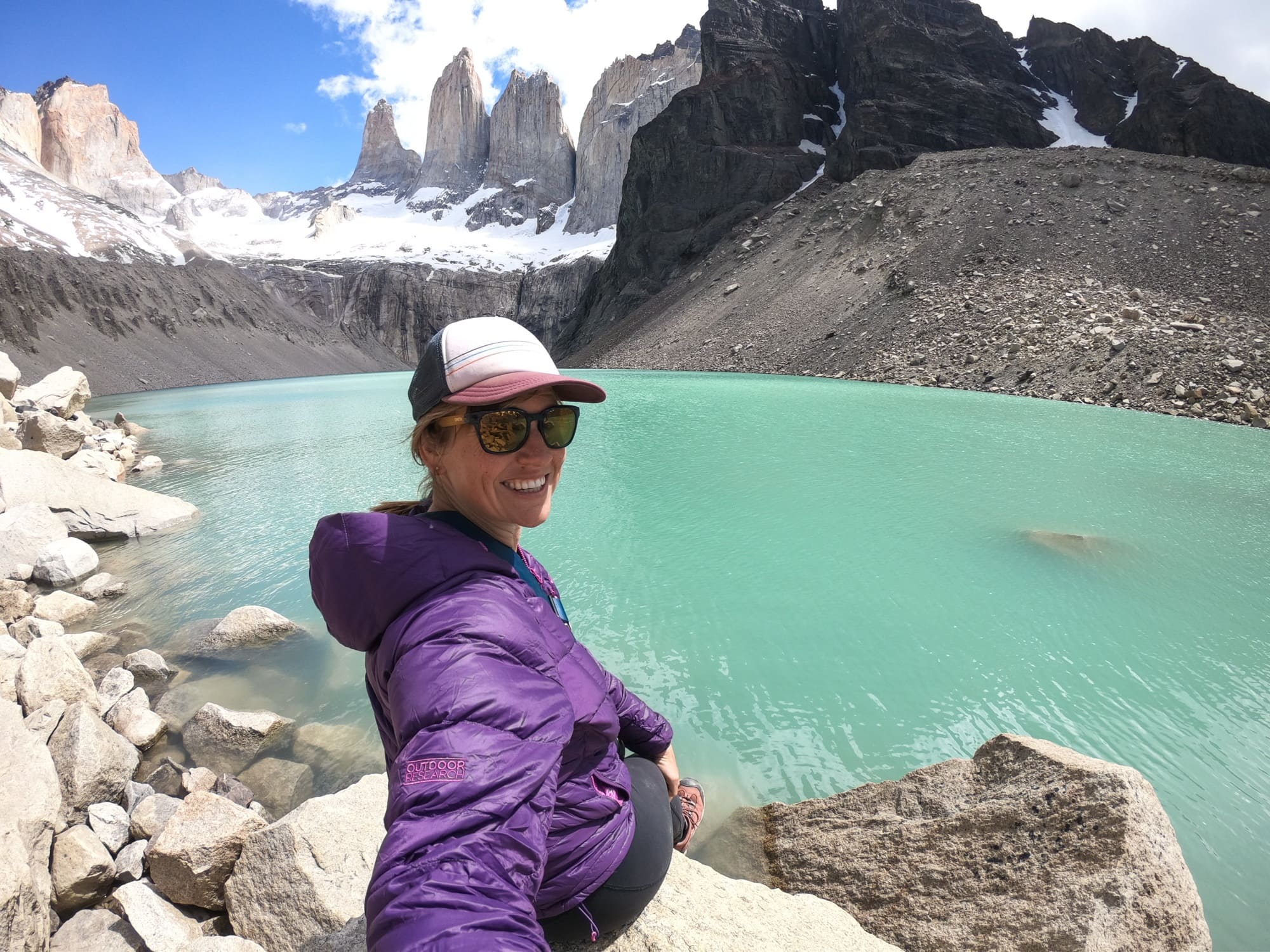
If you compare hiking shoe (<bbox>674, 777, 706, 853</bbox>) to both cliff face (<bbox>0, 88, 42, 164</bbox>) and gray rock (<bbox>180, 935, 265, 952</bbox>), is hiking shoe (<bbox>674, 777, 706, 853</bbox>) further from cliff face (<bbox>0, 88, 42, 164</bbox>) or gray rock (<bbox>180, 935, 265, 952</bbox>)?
cliff face (<bbox>0, 88, 42, 164</bbox>)

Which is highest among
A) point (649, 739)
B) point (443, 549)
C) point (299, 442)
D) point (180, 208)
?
point (180, 208)

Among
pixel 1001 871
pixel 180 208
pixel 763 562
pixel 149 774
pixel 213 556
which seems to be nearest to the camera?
pixel 1001 871

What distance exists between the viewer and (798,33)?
67250 millimetres

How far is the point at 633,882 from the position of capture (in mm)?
1746

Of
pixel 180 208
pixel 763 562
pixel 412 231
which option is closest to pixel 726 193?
pixel 763 562

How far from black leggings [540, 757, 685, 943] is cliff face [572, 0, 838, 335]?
61891 millimetres

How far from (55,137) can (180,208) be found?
22.2 m

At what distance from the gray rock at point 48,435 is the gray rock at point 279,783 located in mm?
13572

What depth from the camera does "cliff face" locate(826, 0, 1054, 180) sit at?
170 feet

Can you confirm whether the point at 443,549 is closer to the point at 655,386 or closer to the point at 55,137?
the point at 655,386

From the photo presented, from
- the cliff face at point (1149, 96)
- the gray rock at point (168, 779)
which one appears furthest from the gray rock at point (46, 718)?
the cliff face at point (1149, 96)

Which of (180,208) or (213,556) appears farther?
(180,208)

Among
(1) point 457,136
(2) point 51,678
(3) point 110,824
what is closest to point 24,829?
(3) point 110,824

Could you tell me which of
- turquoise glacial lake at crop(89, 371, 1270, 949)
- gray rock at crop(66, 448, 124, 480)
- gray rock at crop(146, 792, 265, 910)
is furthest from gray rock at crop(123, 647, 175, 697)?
gray rock at crop(66, 448, 124, 480)
